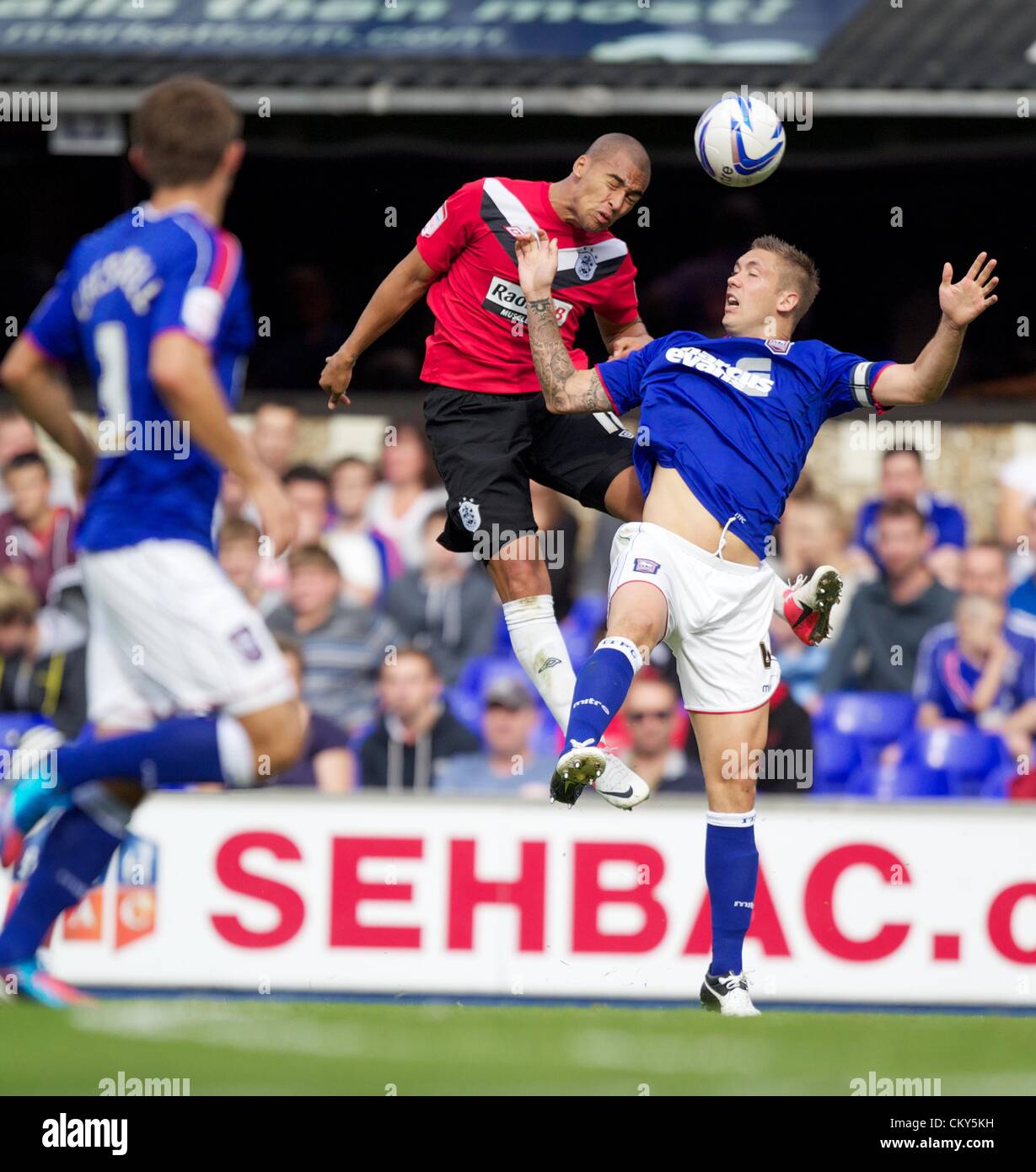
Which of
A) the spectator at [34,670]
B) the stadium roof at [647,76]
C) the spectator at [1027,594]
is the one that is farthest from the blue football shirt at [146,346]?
the stadium roof at [647,76]

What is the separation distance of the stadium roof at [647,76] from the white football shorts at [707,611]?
6292 millimetres

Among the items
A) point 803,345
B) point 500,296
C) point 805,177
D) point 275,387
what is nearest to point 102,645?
point 500,296

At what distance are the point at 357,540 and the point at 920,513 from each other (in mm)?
3386

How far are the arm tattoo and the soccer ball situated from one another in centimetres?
87

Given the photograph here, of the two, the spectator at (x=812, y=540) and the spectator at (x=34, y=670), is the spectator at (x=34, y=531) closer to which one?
the spectator at (x=34, y=670)

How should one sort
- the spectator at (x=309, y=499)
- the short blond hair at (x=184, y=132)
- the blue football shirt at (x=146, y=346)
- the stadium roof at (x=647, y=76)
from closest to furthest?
the blue football shirt at (x=146, y=346) < the short blond hair at (x=184, y=132) < the spectator at (x=309, y=499) < the stadium roof at (x=647, y=76)

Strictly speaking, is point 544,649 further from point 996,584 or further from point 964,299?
point 996,584

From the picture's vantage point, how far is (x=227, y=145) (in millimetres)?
6016

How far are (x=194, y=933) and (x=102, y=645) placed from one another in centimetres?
419

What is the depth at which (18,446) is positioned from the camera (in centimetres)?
1289

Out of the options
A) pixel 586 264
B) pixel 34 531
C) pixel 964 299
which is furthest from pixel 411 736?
pixel 964 299

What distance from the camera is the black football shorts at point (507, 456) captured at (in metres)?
7.41

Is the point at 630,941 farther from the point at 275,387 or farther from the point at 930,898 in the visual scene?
the point at 275,387

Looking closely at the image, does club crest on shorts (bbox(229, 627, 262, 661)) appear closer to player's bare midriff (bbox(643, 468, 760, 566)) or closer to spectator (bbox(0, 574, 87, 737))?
player's bare midriff (bbox(643, 468, 760, 566))
